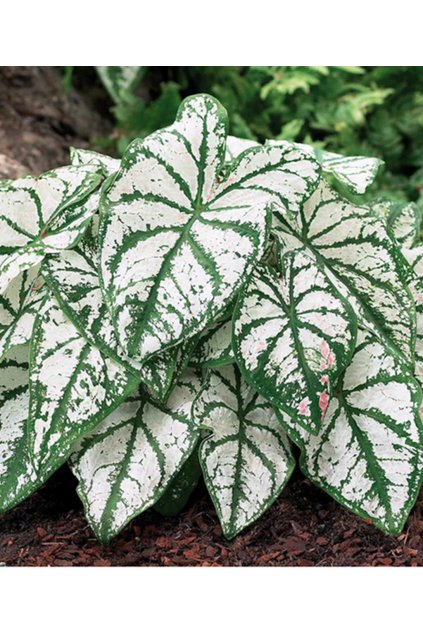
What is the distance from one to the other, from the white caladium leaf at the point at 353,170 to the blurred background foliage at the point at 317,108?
203cm

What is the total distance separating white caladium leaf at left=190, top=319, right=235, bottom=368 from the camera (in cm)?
146

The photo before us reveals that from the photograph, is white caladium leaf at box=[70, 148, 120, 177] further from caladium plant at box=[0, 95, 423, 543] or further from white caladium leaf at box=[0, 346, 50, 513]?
white caladium leaf at box=[0, 346, 50, 513]

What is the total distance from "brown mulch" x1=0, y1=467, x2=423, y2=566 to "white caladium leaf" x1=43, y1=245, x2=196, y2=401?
28 centimetres

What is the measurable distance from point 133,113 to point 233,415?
261cm

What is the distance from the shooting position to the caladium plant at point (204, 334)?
1.34 m

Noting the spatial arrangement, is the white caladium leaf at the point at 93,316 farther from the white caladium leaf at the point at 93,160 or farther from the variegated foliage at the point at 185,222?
the white caladium leaf at the point at 93,160

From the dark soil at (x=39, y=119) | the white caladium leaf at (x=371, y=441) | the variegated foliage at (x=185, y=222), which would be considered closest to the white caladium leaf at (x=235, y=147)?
the variegated foliage at (x=185, y=222)

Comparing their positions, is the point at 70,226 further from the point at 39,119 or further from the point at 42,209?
the point at 39,119

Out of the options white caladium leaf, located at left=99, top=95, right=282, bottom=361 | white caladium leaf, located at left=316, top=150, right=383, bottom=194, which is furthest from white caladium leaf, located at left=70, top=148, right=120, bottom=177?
white caladium leaf, located at left=316, top=150, right=383, bottom=194

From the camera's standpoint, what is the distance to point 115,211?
4.52ft

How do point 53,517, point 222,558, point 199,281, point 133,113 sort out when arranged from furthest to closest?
point 133,113
point 53,517
point 222,558
point 199,281

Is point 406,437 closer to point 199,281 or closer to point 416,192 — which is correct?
point 199,281

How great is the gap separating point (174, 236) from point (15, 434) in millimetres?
491
